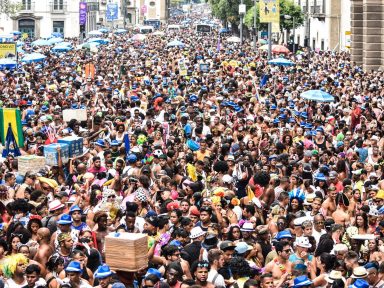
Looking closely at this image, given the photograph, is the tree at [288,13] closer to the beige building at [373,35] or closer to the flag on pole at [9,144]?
the beige building at [373,35]

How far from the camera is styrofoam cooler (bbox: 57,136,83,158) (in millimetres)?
19125

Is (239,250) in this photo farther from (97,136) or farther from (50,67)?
(50,67)

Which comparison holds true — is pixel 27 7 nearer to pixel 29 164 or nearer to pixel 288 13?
pixel 288 13

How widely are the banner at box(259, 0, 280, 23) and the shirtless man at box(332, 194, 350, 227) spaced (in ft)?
93.8

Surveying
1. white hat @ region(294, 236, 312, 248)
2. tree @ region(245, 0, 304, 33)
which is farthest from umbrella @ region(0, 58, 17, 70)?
tree @ region(245, 0, 304, 33)

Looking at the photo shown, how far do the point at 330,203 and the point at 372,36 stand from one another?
3146 cm

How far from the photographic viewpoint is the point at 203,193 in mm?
16062

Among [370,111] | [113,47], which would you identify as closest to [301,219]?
[370,111]

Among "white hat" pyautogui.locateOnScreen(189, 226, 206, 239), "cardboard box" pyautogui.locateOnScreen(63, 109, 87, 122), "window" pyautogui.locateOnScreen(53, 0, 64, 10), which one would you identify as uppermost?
"window" pyautogui.locateOnScreen(53, 0, 64, 10)

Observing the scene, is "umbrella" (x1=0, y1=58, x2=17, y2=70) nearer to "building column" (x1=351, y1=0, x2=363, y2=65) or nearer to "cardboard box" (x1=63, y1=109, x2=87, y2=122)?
"cardboard box" (x1=63, y1=109, x2=87, y2=122)

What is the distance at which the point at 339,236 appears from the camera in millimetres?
13539

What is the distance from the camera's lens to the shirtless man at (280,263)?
12.0m

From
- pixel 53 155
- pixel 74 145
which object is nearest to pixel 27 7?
pixel 74 145

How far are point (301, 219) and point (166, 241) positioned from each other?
1803mm
